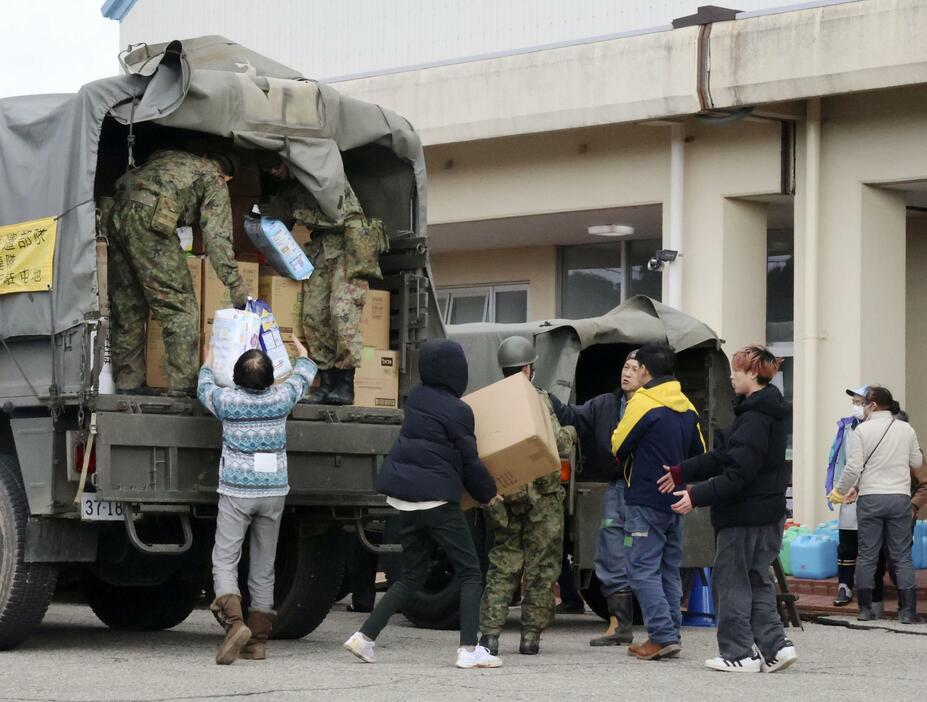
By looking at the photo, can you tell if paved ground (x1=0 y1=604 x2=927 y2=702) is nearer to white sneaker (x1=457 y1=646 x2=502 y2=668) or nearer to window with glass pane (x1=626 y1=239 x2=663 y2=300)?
white sneaker (x1=457 y1=646 x2=502 y2=668)

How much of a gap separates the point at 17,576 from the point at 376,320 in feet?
8.82

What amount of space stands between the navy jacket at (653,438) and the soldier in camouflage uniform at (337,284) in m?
1.64

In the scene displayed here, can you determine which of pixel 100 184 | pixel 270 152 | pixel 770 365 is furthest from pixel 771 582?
pixel 100 184

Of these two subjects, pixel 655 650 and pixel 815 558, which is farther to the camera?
pixel 815 558

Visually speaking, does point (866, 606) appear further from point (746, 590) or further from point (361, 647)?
point (361, 647)

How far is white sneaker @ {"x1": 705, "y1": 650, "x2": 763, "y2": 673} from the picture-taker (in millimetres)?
9195

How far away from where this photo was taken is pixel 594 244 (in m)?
21.1

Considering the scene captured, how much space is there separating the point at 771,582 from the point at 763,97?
7.87 m

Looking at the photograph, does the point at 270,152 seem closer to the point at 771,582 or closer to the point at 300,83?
the point at 300,83

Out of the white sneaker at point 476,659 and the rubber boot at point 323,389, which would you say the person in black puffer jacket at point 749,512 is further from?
the rubber boot at point 323,389

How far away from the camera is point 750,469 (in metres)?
8.97

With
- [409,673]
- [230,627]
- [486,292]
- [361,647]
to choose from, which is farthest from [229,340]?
[486,292]

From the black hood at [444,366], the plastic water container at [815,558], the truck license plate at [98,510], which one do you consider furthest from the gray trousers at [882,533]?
the truck license plate at [98,510]

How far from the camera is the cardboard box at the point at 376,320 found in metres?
10.6
